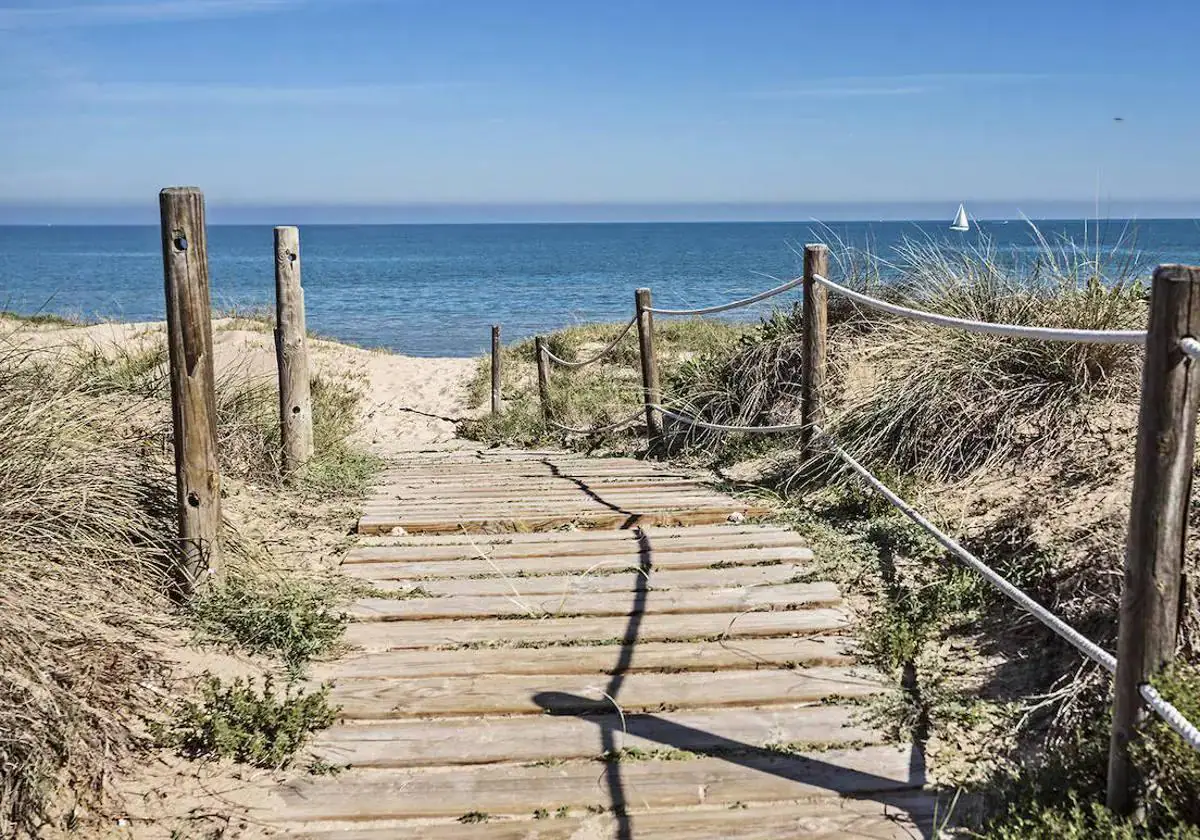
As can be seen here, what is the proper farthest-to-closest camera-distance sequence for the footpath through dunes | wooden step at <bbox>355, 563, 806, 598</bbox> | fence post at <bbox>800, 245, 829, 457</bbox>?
fence post at <bbox>800, 245, 829, 457</bbox>
wooden step at <bbox>355, 563, 806, 598</bbox>
the footpath through dunes

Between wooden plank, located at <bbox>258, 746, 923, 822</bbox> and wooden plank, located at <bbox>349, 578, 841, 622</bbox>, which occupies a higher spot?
wooden plank, located at <bbox>349, 578, 841, 622</bbox>

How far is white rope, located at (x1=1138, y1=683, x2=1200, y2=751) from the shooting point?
7.28ft

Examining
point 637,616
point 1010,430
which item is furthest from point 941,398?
point 637,616

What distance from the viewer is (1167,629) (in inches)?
96.2

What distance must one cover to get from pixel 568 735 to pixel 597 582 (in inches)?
56.1

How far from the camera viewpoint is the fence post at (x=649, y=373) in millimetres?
8812

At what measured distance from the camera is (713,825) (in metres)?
2.91

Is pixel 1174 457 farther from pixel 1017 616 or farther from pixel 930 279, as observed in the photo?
pixel 930 279

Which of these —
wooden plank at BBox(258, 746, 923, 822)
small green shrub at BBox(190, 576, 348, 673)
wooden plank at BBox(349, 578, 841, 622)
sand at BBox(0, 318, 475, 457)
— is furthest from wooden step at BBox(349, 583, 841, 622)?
sand at BBox(0, 318, 475, 457)

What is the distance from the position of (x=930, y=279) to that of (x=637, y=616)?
366 centimetres

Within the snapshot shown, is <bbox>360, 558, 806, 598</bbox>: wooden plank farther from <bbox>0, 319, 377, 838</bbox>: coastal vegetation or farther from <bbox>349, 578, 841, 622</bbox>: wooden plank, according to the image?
<bbox>0, 319, 377, 838</bbox>: coastal vegetation

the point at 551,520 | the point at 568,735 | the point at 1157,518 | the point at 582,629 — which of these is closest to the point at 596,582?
the point at 582,629

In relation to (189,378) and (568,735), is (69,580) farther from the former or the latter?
(568,735)

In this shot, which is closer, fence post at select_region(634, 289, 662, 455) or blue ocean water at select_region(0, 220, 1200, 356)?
fence post at select_region(634, 289, 662, 455)
